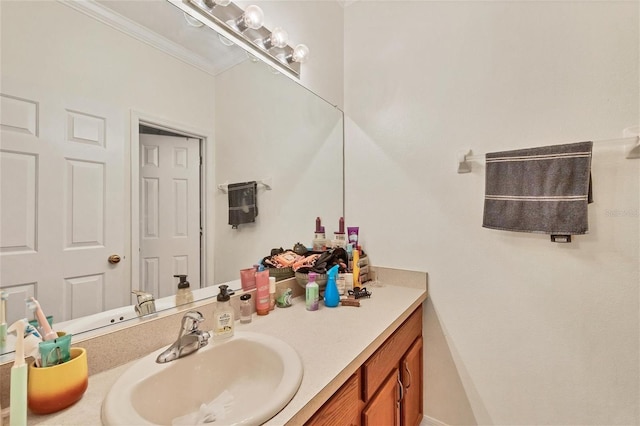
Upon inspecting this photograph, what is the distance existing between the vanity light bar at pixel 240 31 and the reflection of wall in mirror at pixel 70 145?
11.1 inches

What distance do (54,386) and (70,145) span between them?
1.94 feet

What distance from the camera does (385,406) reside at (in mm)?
1006

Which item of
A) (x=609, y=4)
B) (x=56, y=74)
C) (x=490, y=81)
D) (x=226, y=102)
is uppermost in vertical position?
(x=609, y=4)

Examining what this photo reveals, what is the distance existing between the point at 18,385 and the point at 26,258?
0.32m

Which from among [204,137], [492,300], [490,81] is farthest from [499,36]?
[204,137]

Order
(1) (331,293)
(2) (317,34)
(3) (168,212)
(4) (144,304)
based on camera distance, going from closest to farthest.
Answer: (4) (144,304) < (3) (168,212) < (1) (331,293) < (2) (317,34)

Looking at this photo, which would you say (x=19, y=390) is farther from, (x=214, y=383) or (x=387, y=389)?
(x=387, y=389)

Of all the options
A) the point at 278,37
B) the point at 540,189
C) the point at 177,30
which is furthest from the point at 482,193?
the point at 177,30

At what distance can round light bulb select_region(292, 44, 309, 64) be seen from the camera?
53.7 inches

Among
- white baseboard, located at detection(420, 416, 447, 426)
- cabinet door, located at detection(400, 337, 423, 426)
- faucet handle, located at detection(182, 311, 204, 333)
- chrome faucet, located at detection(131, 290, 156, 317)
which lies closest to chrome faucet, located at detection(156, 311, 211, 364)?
faucet handle, located at detection(182, 311, 204, 333)

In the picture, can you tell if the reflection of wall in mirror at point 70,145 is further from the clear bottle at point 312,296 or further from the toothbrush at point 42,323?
the clear bottle at point 312,296

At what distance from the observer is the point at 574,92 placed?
3.61 ft

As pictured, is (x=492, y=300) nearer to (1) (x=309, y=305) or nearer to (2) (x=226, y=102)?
(1) (x=309, y=305)

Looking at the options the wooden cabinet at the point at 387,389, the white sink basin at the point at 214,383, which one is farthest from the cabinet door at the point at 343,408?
the white sink basin at the point at 214,383
